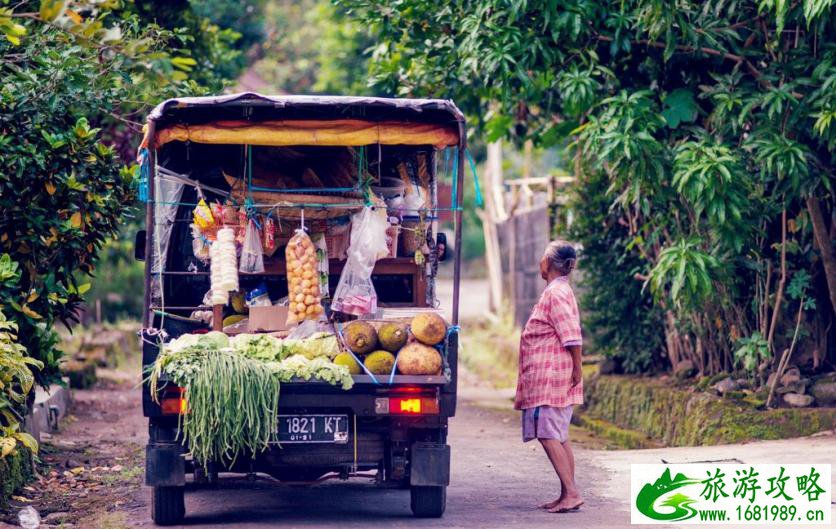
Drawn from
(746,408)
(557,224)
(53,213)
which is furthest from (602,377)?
(53,213)

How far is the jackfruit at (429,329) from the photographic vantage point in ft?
23.3

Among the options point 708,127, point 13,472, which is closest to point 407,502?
point 13,472

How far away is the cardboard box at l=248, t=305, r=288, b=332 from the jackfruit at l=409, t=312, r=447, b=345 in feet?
3.61

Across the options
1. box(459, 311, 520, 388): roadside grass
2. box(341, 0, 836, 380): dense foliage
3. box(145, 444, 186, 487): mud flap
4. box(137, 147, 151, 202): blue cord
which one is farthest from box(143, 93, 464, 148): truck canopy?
box(459, 311, 520, 388): roadside grass

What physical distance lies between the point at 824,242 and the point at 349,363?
481cm

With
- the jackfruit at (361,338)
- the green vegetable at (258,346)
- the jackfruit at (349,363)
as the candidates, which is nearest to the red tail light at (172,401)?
the green vegetable at (258,346)

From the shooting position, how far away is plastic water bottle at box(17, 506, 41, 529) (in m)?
7.40

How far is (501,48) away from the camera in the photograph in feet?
32.5

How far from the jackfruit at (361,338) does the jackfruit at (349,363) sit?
114mm

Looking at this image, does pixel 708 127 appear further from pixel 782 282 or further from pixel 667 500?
pixel 667 500

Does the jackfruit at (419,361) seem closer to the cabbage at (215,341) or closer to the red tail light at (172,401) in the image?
the cabbage at (215,341)

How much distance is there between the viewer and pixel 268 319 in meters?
7.86

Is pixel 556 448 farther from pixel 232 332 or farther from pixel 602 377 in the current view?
pixel 602 377

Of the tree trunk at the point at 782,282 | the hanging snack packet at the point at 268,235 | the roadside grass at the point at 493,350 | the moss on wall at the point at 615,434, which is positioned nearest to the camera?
the hanging snack packet at the point at 268,235
